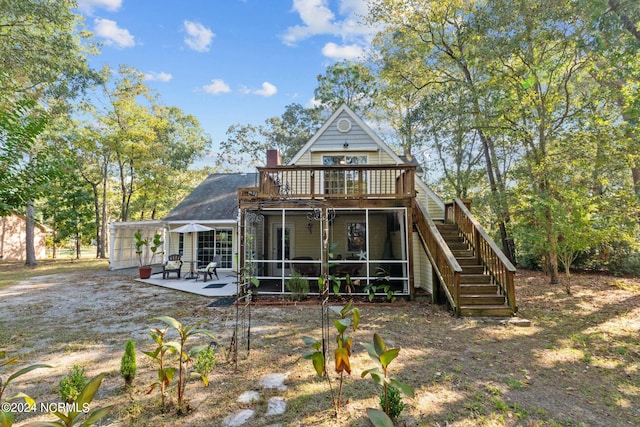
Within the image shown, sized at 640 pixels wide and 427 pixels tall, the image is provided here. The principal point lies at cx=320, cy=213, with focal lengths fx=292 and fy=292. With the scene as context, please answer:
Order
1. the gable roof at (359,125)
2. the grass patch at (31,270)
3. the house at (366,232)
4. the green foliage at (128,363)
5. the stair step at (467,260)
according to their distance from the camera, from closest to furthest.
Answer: the green foliage at (128,363)
the house at (366,232)
the stair step at (467,260)
the gable roof at (359,125)
the grass patch at (31,270)

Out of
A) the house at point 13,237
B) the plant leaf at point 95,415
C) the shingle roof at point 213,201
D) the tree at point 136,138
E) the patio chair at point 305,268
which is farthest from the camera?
the house at point 13,237

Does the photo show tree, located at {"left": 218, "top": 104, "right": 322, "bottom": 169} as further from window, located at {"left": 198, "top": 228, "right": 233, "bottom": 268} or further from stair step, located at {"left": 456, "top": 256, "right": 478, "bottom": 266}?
stair step, located at {"left": 456, "top": 256, "right": 478, "bottom": 266}

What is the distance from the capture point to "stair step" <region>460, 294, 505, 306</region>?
6.52 metres

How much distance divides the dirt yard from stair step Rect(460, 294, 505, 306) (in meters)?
0.52

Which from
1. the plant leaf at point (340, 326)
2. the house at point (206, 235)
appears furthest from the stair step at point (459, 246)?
the house at point (206, 235)

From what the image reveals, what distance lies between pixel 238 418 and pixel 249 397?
391 mm

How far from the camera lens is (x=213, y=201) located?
621 inches

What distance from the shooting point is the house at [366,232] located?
6.94 metres

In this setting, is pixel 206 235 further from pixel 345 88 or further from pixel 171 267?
pixel 345 88

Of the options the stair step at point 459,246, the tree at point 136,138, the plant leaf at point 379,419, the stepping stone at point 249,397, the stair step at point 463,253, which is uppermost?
the tree at point 136,138

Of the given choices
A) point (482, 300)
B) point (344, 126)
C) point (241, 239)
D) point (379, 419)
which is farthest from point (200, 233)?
point (379, 419)

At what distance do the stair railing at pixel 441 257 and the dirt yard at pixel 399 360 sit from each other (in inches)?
21.4

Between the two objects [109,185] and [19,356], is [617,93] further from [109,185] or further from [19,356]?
[109,185]

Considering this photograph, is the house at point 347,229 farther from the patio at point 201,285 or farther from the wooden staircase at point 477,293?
the patio at point 201,285
